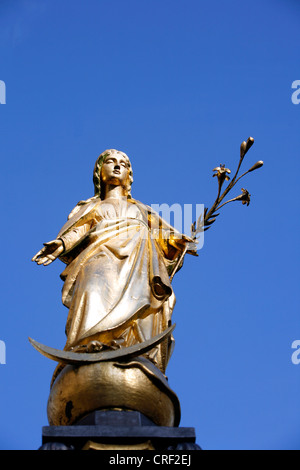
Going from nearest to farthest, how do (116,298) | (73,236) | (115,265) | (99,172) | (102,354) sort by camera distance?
(102,354), (116,298), (115,265), (73,236), (99,172)

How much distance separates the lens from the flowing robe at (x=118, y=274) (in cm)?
1308

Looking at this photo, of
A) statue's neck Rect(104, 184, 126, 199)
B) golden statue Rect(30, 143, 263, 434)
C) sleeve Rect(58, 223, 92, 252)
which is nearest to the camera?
golden statue Rect(30, 143, 263, 434)

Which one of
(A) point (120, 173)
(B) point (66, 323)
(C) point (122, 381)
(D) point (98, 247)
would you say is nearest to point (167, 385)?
(C) point (122, 381)

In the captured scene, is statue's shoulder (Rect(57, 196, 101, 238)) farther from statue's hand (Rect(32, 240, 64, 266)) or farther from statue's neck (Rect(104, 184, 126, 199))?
statue's hand (Rect(32, 240, 64, 266))

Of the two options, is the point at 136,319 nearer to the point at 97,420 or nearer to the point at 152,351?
the point at 152,351

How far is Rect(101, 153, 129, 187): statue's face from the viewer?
1650cm

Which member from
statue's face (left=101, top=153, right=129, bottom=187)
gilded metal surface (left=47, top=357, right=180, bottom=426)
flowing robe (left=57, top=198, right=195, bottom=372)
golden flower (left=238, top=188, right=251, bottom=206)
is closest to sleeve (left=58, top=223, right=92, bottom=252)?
flowing robe (left=57, top=198, right=195, bottom=372)

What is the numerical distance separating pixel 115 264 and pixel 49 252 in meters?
1.18

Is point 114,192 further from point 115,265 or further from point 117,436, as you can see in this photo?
point 117,436

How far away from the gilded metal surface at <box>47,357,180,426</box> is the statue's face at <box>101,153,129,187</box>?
4705 millimetres

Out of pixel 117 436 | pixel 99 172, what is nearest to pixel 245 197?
pixel 99 172

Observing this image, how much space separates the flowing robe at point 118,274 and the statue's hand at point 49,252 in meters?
0.11

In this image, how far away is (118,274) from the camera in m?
13.9
